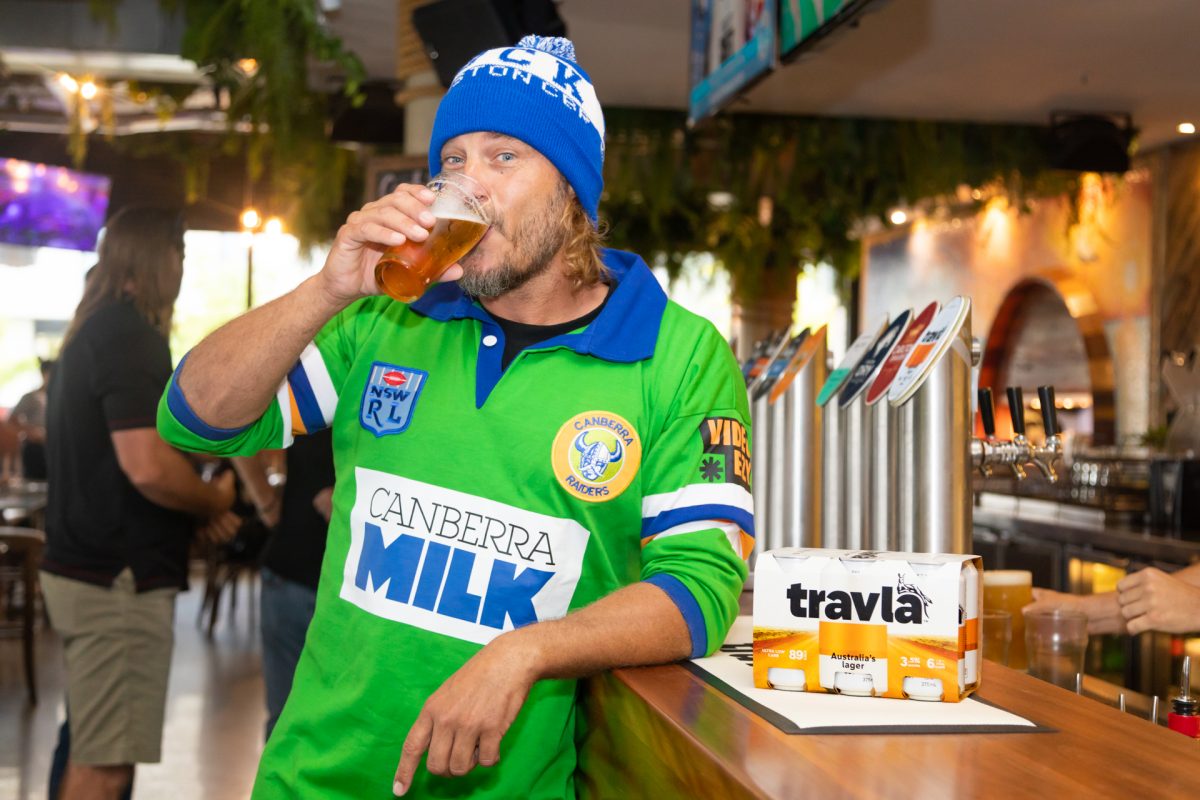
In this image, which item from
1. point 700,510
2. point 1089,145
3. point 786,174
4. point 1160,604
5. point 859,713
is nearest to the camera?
point 859,713

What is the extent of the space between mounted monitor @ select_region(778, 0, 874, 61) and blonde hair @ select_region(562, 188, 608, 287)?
1.60m

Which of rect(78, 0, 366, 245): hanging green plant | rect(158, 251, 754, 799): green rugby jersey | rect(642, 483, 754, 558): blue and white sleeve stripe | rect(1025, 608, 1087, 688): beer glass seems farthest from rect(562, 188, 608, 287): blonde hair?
rect(78, 0, 366, 245): hanging green plant

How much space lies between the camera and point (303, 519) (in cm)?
323

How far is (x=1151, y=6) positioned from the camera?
4.73 m

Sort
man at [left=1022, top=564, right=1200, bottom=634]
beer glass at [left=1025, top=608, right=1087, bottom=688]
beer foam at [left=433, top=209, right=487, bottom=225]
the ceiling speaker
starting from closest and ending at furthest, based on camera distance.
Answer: beer foam at [left=433, top=209, right=487, bottom=225]
beer glass at [left=1025, top=608, right=1087, bottom=688]
man at [left=1022, top=564, right=1200, bottom=634]
the ceiling speaker

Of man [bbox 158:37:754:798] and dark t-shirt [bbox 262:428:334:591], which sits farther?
dark t-shirt [bbox 262:428:334:591]

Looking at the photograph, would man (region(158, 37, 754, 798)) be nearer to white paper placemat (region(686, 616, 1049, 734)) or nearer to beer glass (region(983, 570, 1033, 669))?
white paper placemat (region(686, 616, 1049, 734))

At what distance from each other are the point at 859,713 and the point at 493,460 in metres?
0.56

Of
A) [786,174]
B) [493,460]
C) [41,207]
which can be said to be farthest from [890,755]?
[41,207]

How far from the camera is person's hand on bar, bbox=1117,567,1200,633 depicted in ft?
6.79

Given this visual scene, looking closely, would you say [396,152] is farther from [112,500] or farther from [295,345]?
[295,345]

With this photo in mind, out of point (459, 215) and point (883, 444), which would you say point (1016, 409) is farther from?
point (459, 215)

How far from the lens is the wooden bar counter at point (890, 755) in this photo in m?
0.95

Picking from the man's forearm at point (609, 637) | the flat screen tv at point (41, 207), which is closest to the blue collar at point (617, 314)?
the man's forearm at point (609, 637)
